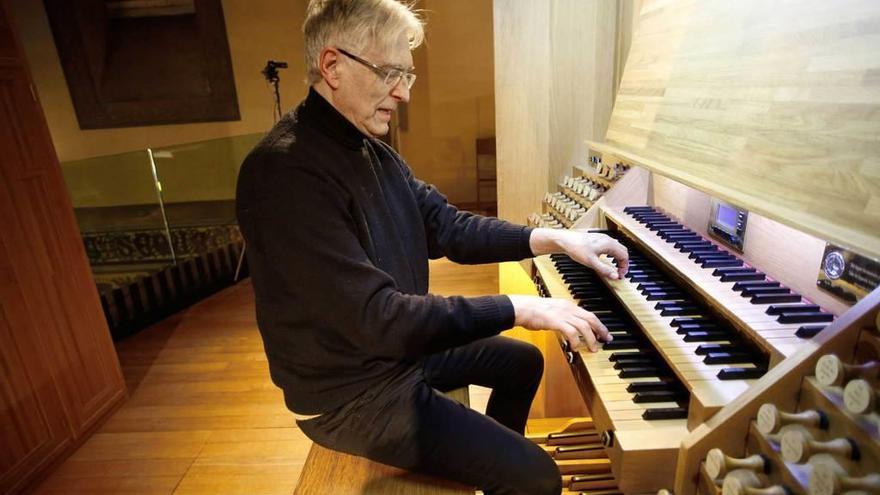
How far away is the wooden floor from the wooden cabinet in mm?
197

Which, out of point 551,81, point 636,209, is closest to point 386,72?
point 636,209

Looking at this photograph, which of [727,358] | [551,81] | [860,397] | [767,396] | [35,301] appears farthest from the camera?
[551,81]

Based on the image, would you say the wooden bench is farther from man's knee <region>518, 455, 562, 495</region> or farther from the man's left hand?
the man's left hand

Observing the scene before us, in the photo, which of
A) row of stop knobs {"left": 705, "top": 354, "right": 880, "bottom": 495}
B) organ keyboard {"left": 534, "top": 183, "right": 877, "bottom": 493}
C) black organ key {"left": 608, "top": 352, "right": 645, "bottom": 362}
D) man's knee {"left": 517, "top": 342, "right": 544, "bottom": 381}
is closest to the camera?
row of stop knobs {"left": 705, "top": 354, "right": 880, "bottom": 495}

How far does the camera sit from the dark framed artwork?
19.5 ft

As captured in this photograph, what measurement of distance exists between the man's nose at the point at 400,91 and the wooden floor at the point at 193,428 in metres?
1.72

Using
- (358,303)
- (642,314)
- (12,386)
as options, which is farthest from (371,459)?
(12,386)

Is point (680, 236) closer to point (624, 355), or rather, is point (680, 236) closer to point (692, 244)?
point (692, 244)

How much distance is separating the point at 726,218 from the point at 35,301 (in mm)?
2805

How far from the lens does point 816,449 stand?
713 mm

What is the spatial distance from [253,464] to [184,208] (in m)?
2.96

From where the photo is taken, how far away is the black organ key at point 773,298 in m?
1.09

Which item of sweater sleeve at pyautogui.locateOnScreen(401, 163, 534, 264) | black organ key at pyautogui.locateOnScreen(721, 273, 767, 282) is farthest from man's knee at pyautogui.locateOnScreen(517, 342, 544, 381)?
black organ key at pyautogui.locateOnScreen(721, 273, 767, 282)

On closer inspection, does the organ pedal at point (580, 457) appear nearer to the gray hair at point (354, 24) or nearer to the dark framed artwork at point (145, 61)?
the gray hair at point (354, 24)
